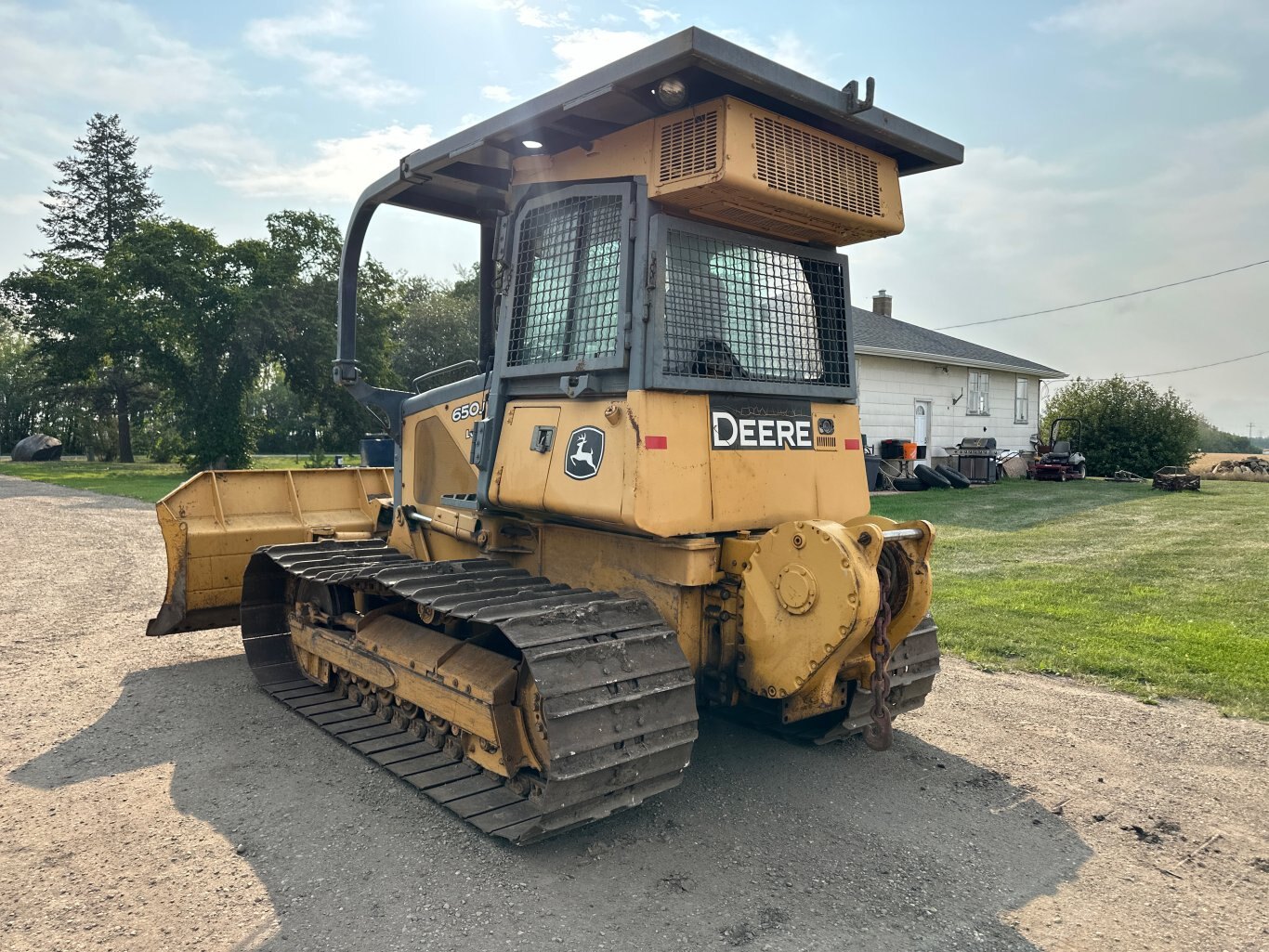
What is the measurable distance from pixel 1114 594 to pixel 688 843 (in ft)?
25.1

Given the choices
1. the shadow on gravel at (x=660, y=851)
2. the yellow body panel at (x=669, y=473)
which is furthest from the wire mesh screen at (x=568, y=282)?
the shadow on gravel at (x=660, y=851)

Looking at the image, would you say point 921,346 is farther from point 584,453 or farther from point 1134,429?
point 584,453

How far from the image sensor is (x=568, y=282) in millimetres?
4586

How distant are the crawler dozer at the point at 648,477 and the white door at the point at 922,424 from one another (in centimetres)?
2281

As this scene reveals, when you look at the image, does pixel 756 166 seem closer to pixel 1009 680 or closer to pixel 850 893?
pixel 850 893

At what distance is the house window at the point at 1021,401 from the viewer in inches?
1243

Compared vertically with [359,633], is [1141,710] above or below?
below

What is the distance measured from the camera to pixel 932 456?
27.0 meters

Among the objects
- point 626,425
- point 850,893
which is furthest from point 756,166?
point 850,893

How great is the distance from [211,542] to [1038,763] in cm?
576

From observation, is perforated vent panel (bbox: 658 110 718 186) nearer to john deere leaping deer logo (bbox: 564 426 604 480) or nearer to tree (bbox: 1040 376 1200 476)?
john deere leaping deer logo (bbox: 564 426 604 480)

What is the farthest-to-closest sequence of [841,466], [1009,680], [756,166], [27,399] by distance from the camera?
1. [27,399]
2. [1009,680]
3. [841,466]
4. [756,166]

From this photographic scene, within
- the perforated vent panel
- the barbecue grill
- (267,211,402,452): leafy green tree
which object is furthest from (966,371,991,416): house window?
the perforated vent panel

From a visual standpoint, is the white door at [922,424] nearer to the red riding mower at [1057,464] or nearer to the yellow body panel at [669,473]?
the red riding mower at [1057,464]
